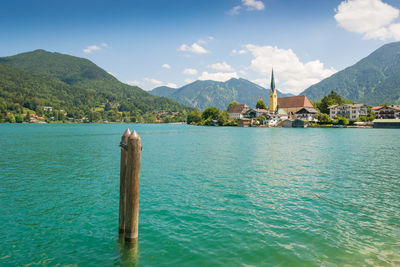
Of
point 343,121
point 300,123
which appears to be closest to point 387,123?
point 343,121

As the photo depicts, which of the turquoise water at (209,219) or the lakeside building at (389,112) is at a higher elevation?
the lakeside building at (389,112)

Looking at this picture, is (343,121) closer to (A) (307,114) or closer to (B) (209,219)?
(A) (307,114)

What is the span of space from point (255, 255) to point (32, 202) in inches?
565

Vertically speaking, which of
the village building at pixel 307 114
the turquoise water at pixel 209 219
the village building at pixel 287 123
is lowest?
the turquoise water at pixel 209 219

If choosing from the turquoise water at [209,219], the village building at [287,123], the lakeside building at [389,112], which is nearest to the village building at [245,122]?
the village building at [287,123]

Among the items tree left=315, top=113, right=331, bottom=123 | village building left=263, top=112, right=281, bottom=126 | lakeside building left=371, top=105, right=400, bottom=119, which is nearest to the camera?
tree left=315, top=113, right=331, bottom=123

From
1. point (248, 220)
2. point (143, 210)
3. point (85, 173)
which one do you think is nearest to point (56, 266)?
point (143, 210)

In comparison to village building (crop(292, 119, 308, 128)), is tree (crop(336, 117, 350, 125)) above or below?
above

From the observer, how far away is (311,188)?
19.0 m

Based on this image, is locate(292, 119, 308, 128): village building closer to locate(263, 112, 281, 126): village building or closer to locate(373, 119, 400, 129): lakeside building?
locate(263, 112, 281, 126): village building

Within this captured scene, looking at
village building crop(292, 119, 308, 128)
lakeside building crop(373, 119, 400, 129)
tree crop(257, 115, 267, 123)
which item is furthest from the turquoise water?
tree crop(257, 115, 267, 123)

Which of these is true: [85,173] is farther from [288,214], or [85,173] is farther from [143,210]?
[288,214]

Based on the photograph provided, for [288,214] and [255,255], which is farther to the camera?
[288,214]

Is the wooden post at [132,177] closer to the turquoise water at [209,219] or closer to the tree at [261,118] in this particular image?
the turquoise water at [209,219]
